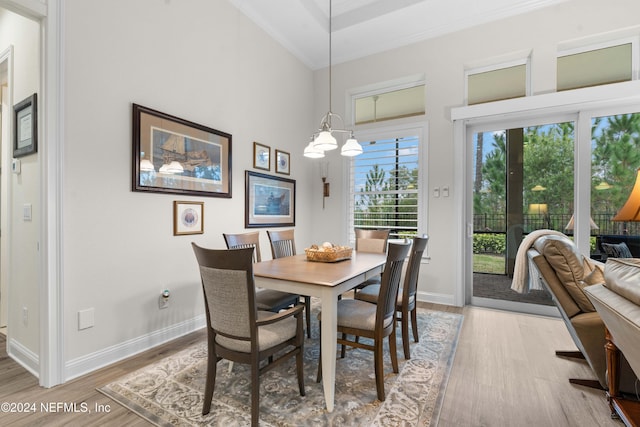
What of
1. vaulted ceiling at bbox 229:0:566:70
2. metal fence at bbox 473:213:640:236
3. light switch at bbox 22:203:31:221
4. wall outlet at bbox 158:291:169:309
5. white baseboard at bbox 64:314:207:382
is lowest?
white baseboard at bbox 64:314:207:382

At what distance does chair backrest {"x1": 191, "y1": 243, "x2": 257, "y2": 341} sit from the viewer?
5.00 feet

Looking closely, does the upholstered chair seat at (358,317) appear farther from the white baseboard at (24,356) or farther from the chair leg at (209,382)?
the white baseboard at (24,356)

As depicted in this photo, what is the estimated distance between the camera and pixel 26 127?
217cm

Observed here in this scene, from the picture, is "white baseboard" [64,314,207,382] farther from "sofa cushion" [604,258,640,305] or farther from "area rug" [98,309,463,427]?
"sofa cushion" [604,258,640,305]

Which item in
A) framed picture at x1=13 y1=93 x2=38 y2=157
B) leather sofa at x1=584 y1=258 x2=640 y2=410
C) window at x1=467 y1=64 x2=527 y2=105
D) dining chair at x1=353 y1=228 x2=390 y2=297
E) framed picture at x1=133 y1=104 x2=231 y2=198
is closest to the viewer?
leather sofa at x1=584 y1=258 x2=640 y2=410

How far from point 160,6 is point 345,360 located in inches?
132

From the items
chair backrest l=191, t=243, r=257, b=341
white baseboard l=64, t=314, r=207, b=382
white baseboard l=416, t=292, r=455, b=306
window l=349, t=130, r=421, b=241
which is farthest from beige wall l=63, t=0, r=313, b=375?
white baseboard l=416, t=292, r=455, b=306

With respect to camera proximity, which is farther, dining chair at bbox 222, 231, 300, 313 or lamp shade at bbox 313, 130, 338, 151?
lamp shade at bbox 313, 130, 338, 151

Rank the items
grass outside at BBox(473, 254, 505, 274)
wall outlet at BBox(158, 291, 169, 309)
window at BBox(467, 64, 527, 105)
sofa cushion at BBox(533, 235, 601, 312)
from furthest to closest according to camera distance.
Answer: grass outside at BBox(473, 254, 505, 274)
window at BBox(467, 64, 527, 105)
wall outlet at BBox(158, 291, 169, 309)
sofa cushion at BBox(533, 235, 601, 312)

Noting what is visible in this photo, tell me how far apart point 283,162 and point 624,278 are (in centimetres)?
355

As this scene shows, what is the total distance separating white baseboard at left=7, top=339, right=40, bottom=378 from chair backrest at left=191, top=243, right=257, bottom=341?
1.58 metres

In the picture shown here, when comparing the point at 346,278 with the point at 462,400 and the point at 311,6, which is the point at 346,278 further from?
the point at 311,6

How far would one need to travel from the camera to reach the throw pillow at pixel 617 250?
3072mm

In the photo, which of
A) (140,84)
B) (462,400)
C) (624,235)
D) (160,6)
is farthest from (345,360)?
(160,6)
